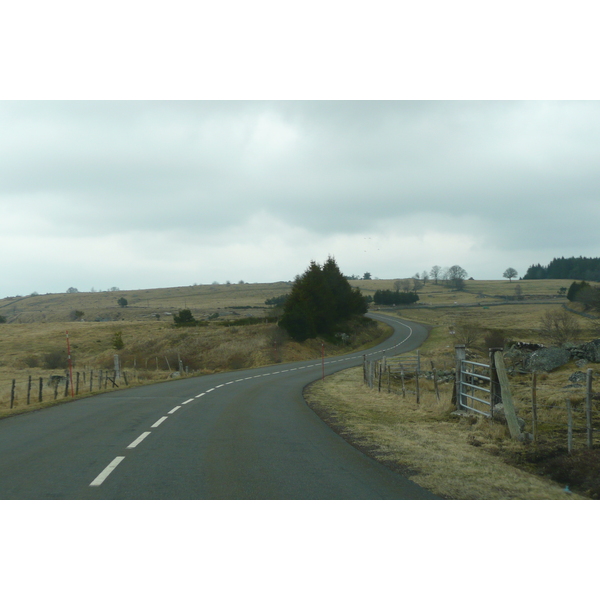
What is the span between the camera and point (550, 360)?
2439 cm

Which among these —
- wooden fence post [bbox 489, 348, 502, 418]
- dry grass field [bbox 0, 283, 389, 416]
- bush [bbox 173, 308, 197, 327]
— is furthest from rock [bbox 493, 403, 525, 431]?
bush [bbox 173, 308, 197, 327]

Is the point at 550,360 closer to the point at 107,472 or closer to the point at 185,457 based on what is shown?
the point at 185,457

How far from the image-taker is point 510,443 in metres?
9.88

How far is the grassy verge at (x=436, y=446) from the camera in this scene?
6.88 m

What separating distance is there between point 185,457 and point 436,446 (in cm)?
465

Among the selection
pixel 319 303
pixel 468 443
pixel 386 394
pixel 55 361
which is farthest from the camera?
pixel 319 303

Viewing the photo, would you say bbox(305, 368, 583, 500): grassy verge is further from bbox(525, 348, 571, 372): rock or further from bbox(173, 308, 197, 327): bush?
bbox(173, 308, 197, 327): bush

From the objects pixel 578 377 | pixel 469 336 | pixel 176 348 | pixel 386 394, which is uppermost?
pixel 578 377

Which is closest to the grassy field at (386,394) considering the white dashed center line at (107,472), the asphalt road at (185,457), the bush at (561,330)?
the asphalt road at (185,457)

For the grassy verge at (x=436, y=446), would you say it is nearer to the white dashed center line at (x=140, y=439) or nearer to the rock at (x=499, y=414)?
the rock at (x=499, y=414)

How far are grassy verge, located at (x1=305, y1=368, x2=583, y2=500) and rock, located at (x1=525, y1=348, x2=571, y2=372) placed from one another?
881cm

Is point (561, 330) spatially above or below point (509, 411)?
below

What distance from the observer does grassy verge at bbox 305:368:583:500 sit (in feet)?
Result: 22.6

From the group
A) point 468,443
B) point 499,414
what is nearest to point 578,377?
point 499,414
